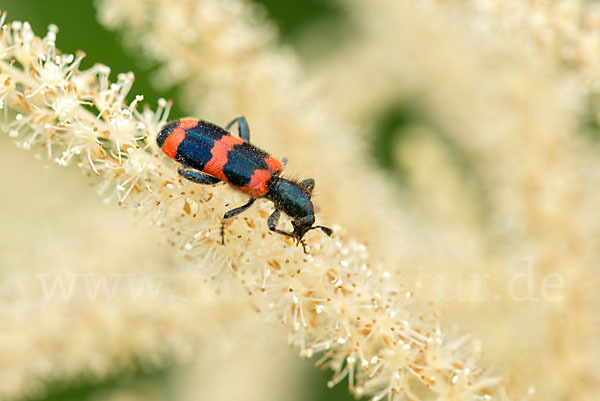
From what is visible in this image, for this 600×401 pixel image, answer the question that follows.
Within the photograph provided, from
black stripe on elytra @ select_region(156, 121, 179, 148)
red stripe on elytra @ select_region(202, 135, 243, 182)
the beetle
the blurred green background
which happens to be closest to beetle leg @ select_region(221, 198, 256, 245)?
the beetle

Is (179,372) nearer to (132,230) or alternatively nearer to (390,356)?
(132,230)

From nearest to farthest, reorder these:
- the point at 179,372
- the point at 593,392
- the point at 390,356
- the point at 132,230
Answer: the point at 390,356
the point at 593,392
the point at 132,230
the point at 179,372

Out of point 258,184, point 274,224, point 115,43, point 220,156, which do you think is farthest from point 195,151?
point 115,43

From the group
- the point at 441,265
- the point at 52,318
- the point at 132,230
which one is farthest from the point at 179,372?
the point at 441,265

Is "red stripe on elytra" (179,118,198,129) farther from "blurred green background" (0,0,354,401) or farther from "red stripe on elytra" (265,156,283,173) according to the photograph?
"blurred green background" (0,0,354,401)

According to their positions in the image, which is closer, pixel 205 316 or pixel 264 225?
pixel 264 225

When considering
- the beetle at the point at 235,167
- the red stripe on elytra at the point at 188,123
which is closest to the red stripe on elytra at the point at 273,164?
the beetle at the point at 235,167

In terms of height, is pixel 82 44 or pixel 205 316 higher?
pixel 82 44

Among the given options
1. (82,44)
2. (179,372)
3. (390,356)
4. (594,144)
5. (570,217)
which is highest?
(82,44)
